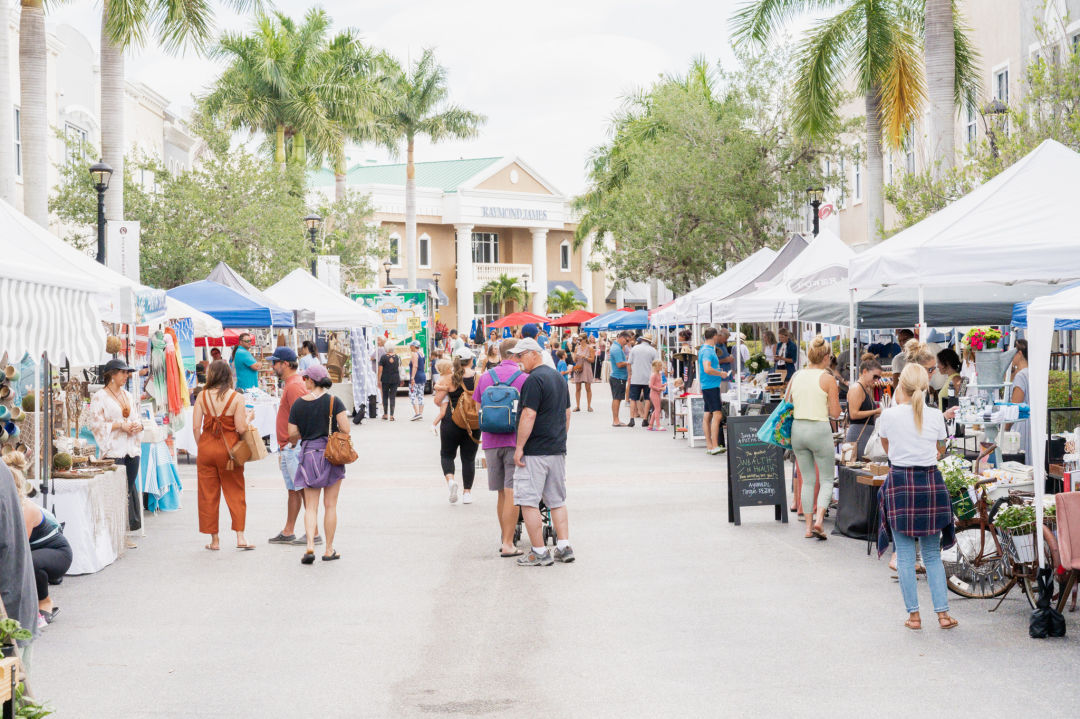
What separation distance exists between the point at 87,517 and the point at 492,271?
63.8 metres

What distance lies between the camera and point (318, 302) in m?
25.6

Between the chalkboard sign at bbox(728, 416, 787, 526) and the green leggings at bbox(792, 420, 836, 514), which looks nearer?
the green leggings at bbox(792, 420, 836, 514)

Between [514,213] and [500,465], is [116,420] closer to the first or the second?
[500,465]

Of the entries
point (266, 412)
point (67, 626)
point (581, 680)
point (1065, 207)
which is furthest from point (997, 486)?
point (266, 412)

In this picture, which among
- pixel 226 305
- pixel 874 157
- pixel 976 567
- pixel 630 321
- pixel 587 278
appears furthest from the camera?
pixel 587 278

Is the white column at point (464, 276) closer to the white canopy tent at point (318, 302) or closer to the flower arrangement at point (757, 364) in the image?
the white canopy tent at point (318, 302)

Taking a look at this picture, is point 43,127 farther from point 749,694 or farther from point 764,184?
point 764,184

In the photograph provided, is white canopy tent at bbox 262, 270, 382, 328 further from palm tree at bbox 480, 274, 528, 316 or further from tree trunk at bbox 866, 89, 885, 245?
palm tree at bbox 480, 274, 528, 316

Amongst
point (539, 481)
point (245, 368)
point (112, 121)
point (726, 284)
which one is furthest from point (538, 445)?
point (112, 121)

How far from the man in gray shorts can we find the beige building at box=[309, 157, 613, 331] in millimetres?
58123

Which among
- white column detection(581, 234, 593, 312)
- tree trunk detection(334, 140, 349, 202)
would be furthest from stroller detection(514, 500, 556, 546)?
white column detection(581, 234, 593, 312)

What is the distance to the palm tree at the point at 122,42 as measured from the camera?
19.6m

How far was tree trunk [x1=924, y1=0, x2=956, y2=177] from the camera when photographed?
17.5 meters

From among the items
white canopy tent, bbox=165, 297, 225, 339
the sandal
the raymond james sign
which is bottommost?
the sandal
